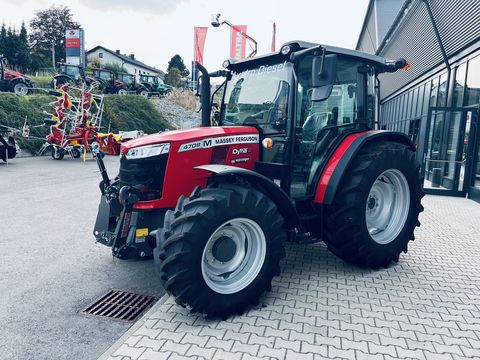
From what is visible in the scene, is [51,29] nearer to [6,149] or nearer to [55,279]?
[6,149]

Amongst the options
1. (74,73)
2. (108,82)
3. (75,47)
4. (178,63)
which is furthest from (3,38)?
(178,63)

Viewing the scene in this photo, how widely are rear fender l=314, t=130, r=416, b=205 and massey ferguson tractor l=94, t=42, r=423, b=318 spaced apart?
0.04 ft

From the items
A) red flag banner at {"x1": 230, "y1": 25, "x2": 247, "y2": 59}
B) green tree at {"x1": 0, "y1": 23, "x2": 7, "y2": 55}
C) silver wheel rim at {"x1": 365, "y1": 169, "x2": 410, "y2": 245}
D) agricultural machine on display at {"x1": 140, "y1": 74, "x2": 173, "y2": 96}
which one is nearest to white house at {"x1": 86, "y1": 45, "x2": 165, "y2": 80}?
green tree at {"x1": 0, "y1": 23, "x2": 7, "y2": 55}

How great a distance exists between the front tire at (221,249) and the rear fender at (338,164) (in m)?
0.75

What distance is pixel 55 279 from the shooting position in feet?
12.8

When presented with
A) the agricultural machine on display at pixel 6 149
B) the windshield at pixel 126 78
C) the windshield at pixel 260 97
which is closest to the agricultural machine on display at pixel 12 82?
the agricultural machine on display at pixel 6 149

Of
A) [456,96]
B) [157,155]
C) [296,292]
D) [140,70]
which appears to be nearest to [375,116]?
[296,292]

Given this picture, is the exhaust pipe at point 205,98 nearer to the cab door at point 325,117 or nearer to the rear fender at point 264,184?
the cab door at point 325,117

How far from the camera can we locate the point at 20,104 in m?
16.0

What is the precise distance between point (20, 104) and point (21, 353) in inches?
633

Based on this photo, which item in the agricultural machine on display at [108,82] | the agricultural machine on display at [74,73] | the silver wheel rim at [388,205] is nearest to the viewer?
the silver wheel rim at [388,205]

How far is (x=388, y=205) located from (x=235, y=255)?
2.16 metres

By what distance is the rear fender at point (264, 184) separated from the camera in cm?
307

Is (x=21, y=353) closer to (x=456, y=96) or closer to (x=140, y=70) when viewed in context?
(x=456, y=96)
